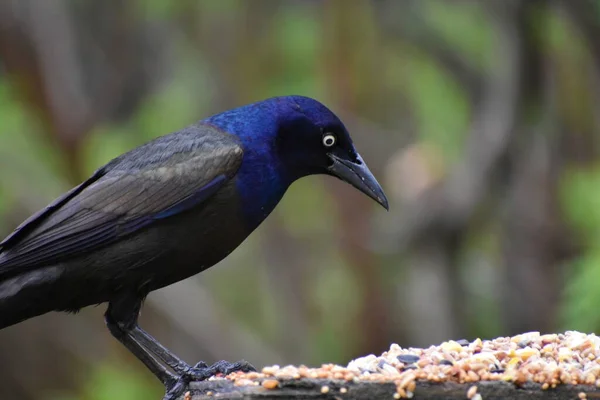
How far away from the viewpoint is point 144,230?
16.0 feet

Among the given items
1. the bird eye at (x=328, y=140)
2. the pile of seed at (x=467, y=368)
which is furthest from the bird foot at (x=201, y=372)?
the bird eye at (x=328, y=140)

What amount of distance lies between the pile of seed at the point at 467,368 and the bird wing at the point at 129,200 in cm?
120

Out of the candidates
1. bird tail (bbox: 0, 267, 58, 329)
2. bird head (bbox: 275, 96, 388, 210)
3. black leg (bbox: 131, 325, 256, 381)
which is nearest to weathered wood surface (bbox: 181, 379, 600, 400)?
black leg (bbox: 131, 325, 256, 381)

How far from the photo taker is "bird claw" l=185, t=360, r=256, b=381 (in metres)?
4.36

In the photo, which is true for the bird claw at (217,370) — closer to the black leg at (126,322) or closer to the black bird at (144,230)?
the black bird at (144,230)

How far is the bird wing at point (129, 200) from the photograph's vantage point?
4867mm

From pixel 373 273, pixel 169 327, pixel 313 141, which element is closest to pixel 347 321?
pixel 373 273

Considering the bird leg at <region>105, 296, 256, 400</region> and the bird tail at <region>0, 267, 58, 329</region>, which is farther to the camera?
the bird tail at <region>0, 267, 58, 329</region>

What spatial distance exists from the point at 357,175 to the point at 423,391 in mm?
1929

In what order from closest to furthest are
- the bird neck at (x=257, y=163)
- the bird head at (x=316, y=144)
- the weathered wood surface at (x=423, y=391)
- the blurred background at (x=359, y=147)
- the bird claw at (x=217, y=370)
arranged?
the weathered wood surface at (x=423, y=391) < the bird claw at (x=217, y=370) < the bird neck at (x=257, y=163) < the bird head at (x=316, y=144) < the blurred background at (x=359, y=147)

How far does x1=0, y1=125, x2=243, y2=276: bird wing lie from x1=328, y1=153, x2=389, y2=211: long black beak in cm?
58

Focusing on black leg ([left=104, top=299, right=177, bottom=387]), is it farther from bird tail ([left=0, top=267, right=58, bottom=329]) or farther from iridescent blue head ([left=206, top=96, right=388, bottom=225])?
iridescent blue head ([left=206, top=96, right=388, bottom=225])

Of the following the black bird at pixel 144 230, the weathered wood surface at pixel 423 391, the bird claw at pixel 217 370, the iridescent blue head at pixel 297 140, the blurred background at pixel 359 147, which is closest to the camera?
the weathered wood surface at pixel 423 391

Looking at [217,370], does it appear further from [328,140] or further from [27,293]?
[328,140]
